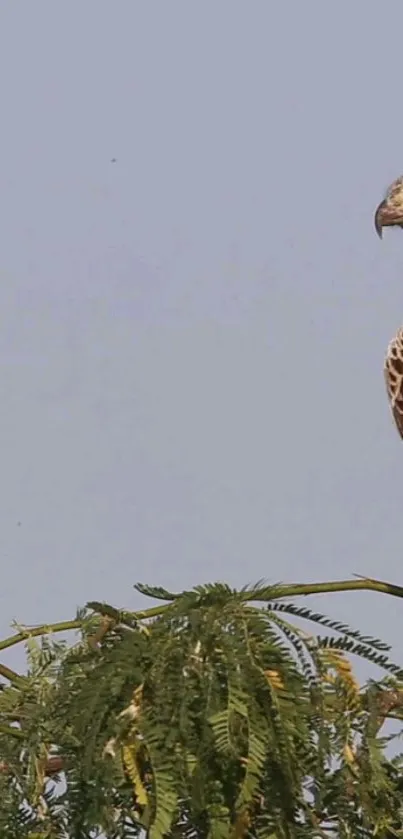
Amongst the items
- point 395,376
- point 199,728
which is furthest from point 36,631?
point 395,376

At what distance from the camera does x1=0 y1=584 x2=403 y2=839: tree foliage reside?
18.1 ft

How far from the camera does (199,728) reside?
5527mm

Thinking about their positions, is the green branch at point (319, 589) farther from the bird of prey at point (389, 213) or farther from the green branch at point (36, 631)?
the bird of prey at point (389, 213)

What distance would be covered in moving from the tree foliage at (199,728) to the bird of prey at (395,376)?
395cm

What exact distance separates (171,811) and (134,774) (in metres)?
0.17

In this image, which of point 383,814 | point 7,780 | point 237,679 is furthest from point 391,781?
point 7,780

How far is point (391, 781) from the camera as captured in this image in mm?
6047

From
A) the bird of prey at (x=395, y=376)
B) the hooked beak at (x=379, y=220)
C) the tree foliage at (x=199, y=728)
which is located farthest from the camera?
the hooked beak at (x=379, y=220)

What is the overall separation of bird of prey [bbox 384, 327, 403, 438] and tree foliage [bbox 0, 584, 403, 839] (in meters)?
3.95

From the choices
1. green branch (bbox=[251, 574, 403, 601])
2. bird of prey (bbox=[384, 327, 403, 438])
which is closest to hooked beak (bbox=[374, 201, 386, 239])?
bird of prey (bbox=[384, 327, 403, 438])

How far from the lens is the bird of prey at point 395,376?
32.6 ft

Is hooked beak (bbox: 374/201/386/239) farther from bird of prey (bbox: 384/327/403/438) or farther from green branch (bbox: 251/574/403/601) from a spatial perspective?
green branch (bbox: 251/574/403/601)

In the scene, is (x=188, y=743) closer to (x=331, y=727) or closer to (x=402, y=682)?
(x=331, y=727)

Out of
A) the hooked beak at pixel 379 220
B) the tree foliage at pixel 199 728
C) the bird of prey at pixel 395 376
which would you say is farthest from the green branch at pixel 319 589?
the hooked beak at pixel 379 220
